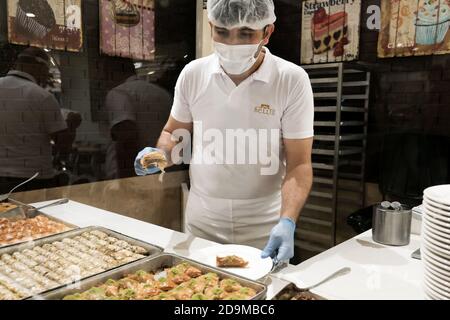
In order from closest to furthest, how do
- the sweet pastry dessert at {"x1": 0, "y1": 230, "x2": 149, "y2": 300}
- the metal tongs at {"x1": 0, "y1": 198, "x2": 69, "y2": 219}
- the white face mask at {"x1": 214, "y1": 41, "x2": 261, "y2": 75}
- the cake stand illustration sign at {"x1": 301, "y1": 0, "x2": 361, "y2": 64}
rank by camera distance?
the sweet pastry dessert at {"x1": 0, "y1": 230, "x2": 149, "y2": 300} → the white face mask at {"x1": 214, "y1": 41, "x2": 261, "y2": 75} → the metal tongs at {"x1": 0, "y1": 198, "x2": 69, "y2": 219} → the cake stand illustration sign at {"x1": 301, "y1": 0, "x2": 361, "y2": 64}

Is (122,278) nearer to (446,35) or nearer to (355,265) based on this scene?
(355,265)

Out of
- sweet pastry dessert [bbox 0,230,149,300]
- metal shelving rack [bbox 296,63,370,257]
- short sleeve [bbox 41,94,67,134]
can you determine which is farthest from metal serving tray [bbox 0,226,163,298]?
metal shelving rack [bbox 296,63,370,257]

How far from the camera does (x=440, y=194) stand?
1067 mm

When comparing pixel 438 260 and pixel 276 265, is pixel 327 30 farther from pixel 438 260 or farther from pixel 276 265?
pixel 438 260

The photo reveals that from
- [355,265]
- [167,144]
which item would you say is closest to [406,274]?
[355,265]

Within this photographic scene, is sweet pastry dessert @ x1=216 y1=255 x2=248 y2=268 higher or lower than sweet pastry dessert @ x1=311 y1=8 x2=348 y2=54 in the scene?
lower

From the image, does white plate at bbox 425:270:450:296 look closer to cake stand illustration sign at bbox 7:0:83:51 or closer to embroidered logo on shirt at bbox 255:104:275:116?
embroidered logo on shirt at bbox 255:104:275:116

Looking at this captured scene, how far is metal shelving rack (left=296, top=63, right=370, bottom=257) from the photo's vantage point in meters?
3.34

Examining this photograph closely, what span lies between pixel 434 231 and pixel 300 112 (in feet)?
2.74

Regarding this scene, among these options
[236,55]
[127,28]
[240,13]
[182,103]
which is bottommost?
[182,103]

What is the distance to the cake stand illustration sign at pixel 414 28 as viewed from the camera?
9.56ft

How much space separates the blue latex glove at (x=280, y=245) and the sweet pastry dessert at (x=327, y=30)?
251 cm

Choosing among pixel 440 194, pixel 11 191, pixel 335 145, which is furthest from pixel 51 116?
pixel 335 145

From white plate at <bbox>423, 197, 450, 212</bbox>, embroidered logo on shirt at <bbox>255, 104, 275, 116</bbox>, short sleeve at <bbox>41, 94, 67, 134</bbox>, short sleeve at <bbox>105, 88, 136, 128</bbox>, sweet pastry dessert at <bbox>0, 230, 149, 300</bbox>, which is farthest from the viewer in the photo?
short sleeve at <bbox>105, 88, 136, 128</bbox>
